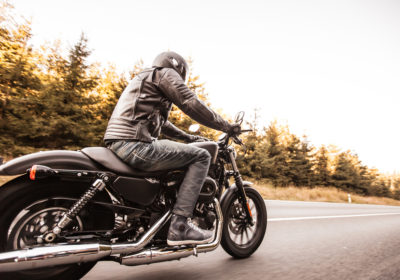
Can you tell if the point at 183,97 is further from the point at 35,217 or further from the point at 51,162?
the point at 35,217

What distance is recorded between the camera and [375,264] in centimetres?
290

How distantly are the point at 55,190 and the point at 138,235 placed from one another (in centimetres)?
68

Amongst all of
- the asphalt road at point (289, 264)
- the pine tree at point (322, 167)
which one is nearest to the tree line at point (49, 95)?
the asphalt road at point (289, 264)

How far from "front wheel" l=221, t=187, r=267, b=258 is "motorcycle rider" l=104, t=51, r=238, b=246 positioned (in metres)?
0.52

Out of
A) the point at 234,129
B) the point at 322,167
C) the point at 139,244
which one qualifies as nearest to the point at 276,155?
the point at 322,167

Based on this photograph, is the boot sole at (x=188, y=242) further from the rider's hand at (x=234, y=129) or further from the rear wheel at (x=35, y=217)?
the rider's hand at (x=234, y=129)

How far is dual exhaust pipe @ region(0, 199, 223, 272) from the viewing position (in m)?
1.49

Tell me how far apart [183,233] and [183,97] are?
1.12m

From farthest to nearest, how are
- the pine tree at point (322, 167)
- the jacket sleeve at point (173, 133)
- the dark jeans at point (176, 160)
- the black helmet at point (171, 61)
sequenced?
1. the pine tree at point (322, 167)
2. the jacket sleeve at point (173, 133)
3. the black helmet at point (171, 61)
4. the dark jeans at point (176, 160)

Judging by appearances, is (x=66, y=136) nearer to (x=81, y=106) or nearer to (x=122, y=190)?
(x=81, y=106)

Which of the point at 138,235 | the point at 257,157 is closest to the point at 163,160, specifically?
the point at 138,235

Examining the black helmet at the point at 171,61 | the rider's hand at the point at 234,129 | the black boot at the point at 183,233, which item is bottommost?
the black boot at the point at 183,233

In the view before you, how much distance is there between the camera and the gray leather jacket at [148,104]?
210cm

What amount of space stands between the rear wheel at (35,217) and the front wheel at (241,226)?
1.44 metres
